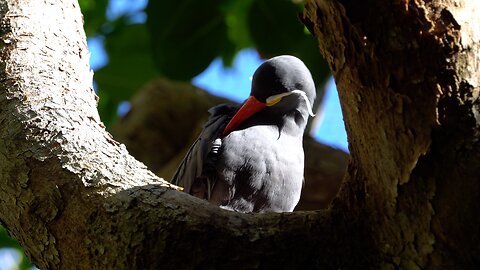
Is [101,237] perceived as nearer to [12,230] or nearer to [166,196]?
[166,196]

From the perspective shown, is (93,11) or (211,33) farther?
(93,11)

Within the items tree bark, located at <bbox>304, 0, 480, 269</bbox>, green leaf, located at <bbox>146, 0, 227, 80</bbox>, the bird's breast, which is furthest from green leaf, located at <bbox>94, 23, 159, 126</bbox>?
tree bark, located at <bbox>304, 0, 480, 269</bbox>

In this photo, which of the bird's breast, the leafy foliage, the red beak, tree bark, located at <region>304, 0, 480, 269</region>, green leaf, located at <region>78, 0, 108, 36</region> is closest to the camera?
tree bark, located at <region>304, 0, 480, 269</region>

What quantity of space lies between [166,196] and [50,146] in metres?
0.37

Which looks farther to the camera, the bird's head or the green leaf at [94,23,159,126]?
the green leaf at [94,23,159,126]

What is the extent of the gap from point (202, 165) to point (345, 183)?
1.30 m

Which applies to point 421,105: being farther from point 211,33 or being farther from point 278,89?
point 211,33

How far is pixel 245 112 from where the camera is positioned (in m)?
3.25

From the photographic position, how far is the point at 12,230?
2090mm

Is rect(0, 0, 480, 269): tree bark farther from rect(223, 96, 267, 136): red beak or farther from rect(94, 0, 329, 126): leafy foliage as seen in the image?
rect(94, 0, 329, 126): leafy foliage

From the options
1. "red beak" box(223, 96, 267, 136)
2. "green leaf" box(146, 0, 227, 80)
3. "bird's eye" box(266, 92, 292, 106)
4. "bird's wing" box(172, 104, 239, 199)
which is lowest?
"bird's wing" box(172, 104, 239, 199)

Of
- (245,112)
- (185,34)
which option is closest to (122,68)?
(185,34)

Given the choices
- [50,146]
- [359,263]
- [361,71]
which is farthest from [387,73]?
[50,146]

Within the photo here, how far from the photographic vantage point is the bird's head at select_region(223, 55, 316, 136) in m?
3.25
